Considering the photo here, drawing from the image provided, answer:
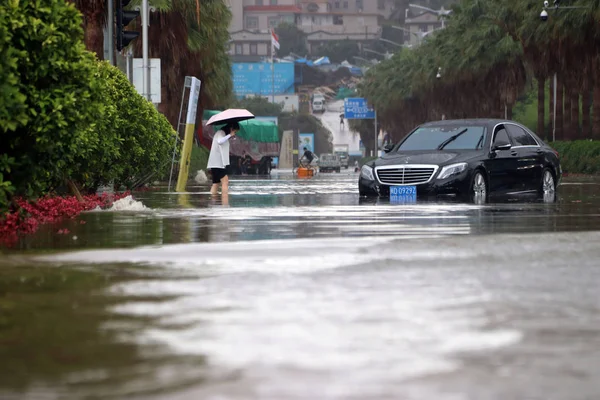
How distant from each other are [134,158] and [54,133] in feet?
41.8

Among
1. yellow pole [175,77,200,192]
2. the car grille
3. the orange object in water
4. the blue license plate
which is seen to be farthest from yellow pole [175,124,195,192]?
the orange object in water

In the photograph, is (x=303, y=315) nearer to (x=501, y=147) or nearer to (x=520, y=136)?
(x=501, y=147)

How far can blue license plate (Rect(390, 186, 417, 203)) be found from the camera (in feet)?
74.5

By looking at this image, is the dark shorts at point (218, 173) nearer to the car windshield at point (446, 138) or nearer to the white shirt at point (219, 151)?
the white shirt at point (219, 151)

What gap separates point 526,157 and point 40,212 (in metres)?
11.2

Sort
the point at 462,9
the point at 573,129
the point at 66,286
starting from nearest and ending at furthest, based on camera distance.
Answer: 1. the point at 66,286
2. the point at 573,129
3. the point at 462,9

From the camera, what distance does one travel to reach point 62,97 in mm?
13820

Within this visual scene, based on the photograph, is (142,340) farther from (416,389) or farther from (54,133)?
(54,133)

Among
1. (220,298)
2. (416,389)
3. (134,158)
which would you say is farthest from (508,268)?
(134,158)

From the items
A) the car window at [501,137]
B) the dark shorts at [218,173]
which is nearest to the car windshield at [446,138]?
the car window at [501,137]

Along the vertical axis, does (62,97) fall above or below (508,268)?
above

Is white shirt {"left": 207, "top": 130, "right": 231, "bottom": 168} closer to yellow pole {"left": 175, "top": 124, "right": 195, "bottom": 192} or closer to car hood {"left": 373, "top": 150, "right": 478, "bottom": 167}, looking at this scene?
yellow pole {"left": 175, "top": 124, "right": 195, "bottom": 192}

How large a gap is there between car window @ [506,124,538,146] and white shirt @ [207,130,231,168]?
5.91 meters

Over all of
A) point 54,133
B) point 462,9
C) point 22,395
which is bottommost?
point 22,395
